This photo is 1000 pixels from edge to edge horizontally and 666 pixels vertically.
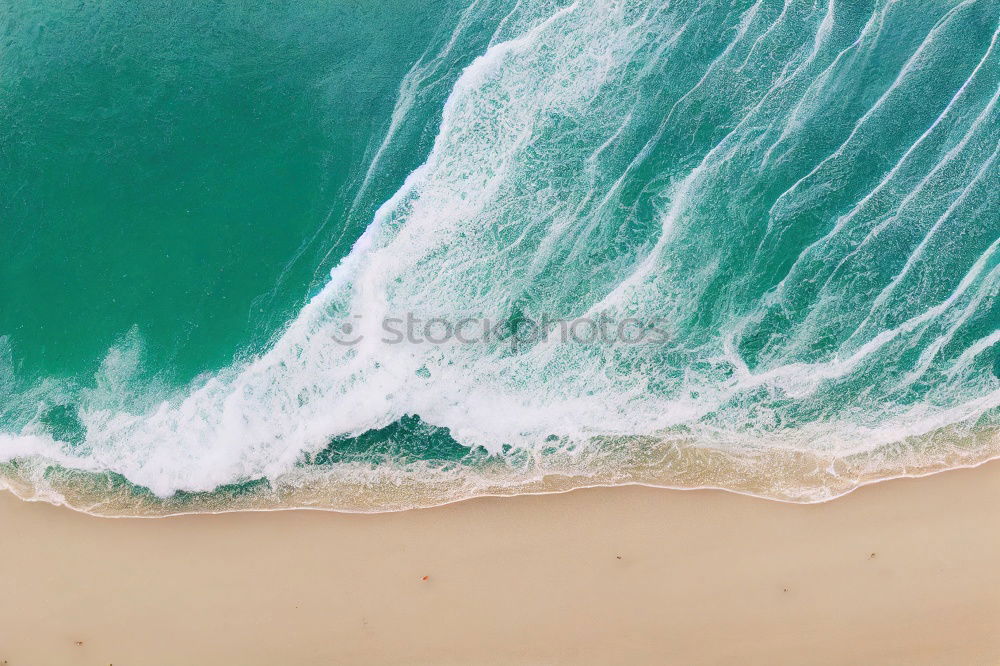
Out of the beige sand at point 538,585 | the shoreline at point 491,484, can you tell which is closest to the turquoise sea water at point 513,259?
the shoreline at point 491,484

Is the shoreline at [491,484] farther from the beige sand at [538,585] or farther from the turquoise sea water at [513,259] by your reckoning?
the beige sand at [538,585]

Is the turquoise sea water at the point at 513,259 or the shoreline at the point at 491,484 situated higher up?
the turquoise sea water at the point at 513,259

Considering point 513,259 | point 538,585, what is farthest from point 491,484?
point 513,259

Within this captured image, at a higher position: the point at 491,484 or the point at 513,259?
the point at 513,259

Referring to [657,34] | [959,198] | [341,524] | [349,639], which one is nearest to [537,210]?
[657,34]

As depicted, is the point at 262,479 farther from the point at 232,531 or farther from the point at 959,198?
the point at 959,198

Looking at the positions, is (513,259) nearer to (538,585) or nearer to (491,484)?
(491,484)
